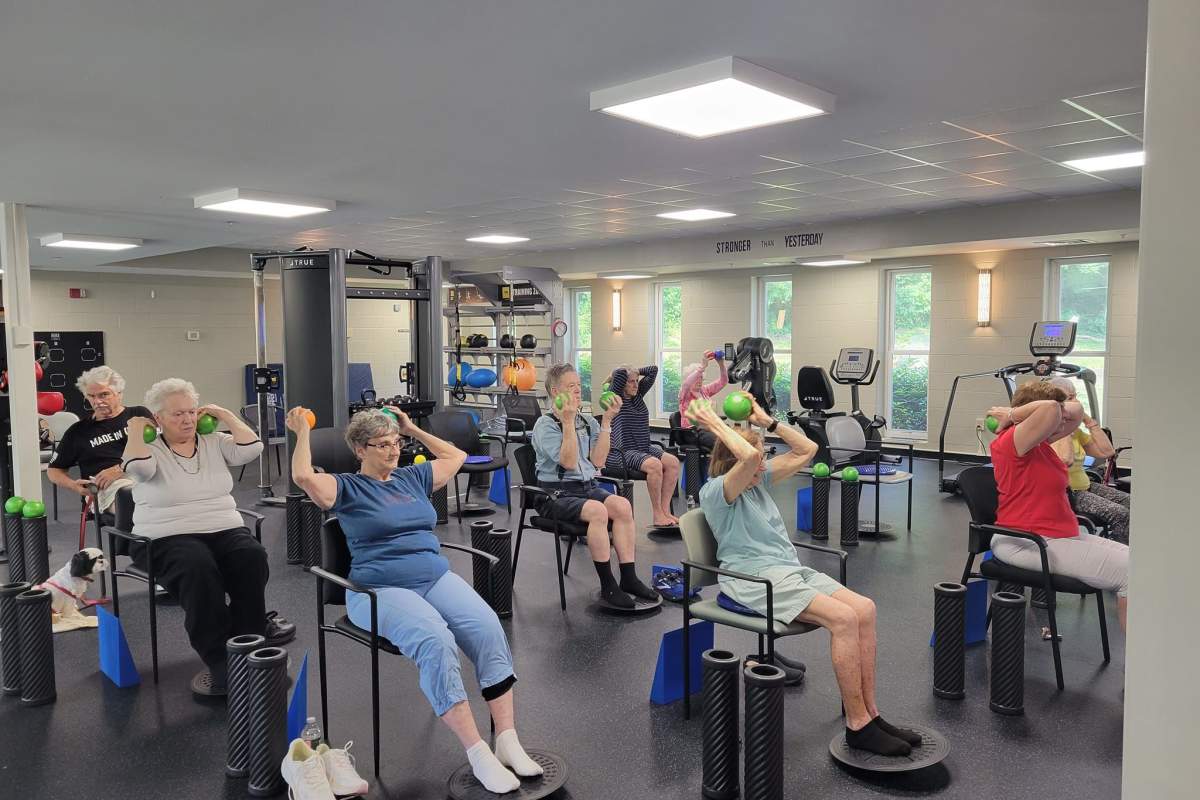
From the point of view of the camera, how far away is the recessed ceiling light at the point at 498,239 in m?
9.41

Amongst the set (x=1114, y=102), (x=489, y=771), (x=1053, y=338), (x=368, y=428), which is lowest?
(x=489, y=771)

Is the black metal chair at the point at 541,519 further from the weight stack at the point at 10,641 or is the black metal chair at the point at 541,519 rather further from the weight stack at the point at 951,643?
the weight stack at the point at 10,641

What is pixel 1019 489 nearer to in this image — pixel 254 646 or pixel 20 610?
pixel 254 646

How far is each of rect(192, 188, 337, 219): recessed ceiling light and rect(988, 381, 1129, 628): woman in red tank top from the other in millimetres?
4422

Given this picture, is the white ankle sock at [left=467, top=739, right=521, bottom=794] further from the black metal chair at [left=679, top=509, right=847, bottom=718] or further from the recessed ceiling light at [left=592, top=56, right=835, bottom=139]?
the recessed ceiling light at [left=592, top=56, right=835, bottom=139]

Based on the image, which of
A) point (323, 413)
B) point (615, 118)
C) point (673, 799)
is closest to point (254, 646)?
point (673, 799)

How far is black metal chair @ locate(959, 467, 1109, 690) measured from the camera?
10.8ft

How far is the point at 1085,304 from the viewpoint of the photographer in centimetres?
830

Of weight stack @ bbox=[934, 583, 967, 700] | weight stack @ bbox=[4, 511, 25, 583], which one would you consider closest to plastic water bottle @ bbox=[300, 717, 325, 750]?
weight stack @ bbox=[934, 583, 967, 700]

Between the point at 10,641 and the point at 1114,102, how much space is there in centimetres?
518

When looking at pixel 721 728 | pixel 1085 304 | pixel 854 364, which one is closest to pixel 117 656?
pixel 721 728

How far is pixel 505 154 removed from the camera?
4.41m

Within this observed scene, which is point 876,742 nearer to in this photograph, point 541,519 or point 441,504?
point 541,519

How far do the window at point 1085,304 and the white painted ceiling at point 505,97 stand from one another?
2038 millimetres
